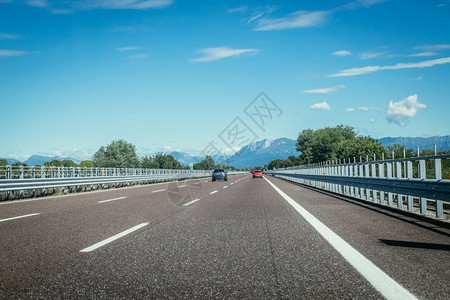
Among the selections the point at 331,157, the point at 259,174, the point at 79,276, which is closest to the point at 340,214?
the point at 79,276

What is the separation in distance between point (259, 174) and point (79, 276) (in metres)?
53.1

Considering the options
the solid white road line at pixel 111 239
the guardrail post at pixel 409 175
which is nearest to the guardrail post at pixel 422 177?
the guardrail post at pixel 409 175

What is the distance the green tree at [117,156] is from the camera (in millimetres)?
96625

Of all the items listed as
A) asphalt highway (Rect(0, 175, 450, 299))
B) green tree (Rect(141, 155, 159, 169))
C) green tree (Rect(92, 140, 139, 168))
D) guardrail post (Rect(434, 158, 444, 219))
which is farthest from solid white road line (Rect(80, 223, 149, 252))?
green tree (Rect(141, 155, 159, 169))

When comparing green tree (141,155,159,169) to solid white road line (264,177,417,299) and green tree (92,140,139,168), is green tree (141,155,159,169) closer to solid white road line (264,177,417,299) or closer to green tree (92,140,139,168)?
green tree (92,140,139,168)

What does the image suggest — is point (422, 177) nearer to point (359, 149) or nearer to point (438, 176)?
point (438, 176)

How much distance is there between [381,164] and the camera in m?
11.9

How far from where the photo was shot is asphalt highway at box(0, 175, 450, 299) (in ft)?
11.1

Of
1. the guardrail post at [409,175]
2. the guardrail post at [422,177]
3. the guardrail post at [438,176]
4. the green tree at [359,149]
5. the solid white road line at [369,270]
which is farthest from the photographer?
the green tree at [359,149]

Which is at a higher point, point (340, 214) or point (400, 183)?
point (400, 183)

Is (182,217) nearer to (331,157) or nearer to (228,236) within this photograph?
(228,236)

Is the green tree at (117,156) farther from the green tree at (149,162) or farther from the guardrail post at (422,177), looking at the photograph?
the guardrail post at (422,177)

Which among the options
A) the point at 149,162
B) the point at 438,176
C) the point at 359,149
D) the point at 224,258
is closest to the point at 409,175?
the point at 438,176

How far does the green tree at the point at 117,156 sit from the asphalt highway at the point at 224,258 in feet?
302
